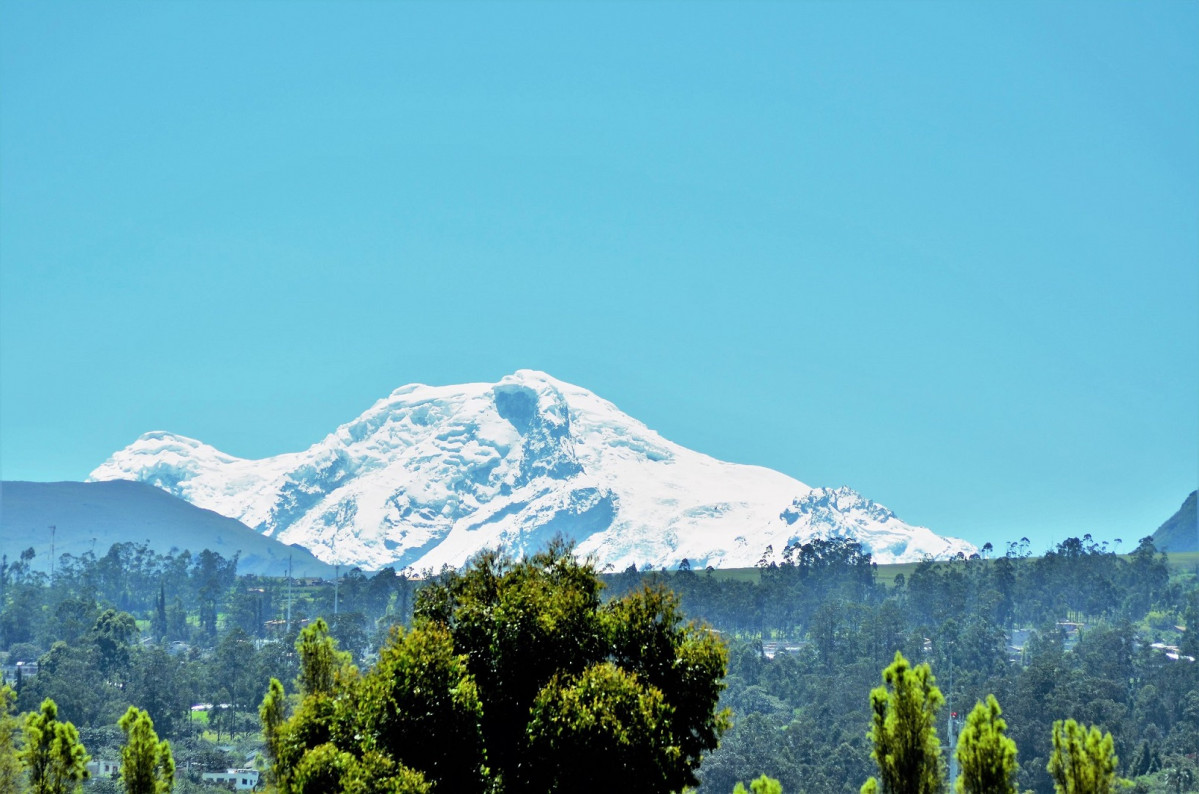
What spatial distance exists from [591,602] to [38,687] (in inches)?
5577

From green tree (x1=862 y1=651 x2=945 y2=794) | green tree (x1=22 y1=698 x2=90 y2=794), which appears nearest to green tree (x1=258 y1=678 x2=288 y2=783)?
green tree (x1=22 y1=698 x2=90 y2=794)

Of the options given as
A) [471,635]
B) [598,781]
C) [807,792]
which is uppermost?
[471,635]

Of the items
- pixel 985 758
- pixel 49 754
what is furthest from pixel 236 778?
pixel 985 758

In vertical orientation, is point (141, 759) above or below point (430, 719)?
below

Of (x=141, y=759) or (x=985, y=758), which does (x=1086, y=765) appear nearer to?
(x=985, y=758)

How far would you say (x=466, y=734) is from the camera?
29.9 metres

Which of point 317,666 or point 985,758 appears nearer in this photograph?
point 985,758

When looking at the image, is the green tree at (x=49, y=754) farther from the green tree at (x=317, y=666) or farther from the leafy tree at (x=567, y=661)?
the leafy tree at (x=567, y=661)

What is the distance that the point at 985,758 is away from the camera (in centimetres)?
3048

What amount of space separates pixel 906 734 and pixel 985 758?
1.83 metres

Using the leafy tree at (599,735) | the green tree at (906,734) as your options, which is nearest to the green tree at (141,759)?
the leafy tree at (599,735)

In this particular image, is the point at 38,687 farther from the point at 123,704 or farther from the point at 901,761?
the point at 901,761

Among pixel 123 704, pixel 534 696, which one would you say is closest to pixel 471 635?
pixel 534 696

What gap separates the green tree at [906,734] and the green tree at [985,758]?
81cm
